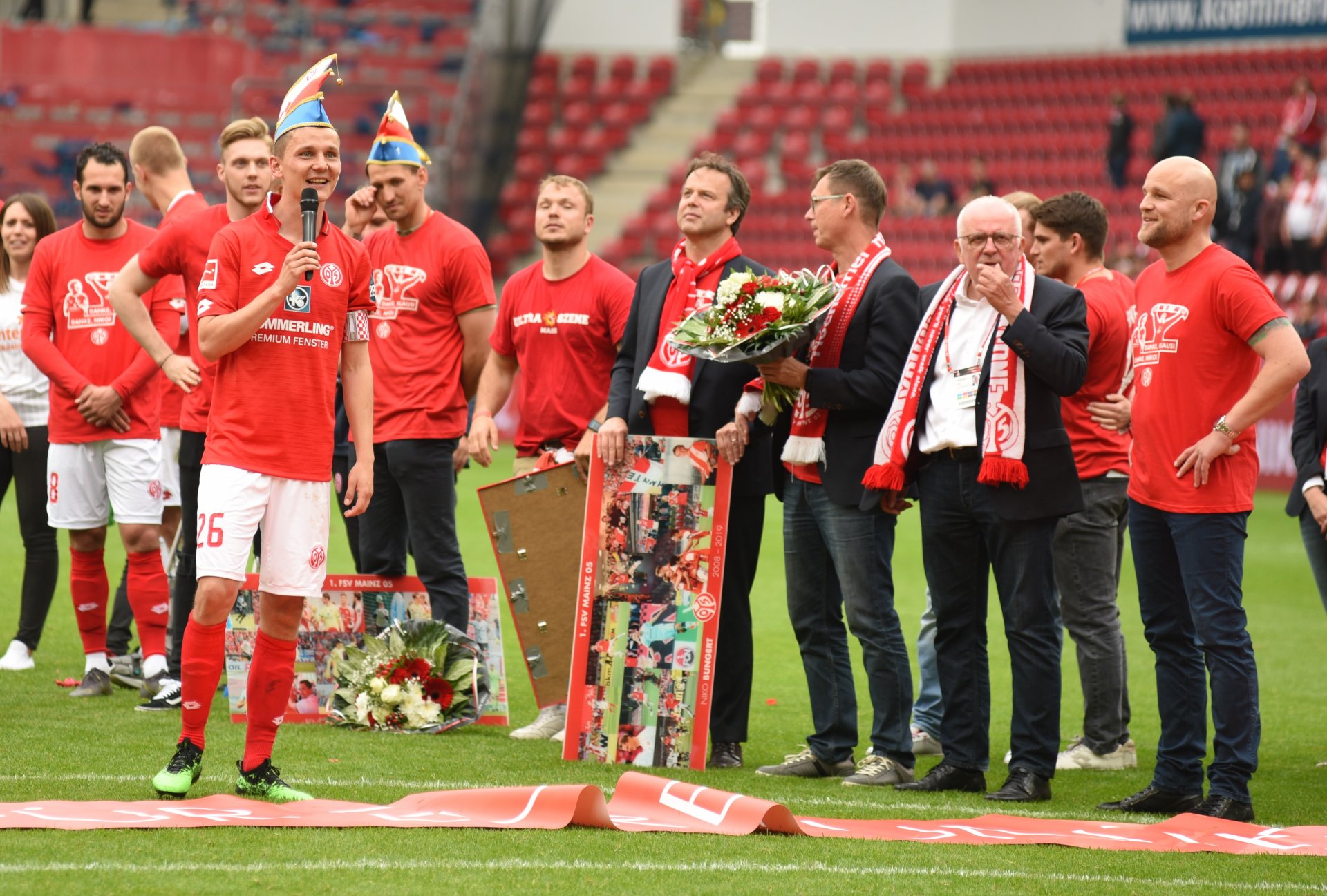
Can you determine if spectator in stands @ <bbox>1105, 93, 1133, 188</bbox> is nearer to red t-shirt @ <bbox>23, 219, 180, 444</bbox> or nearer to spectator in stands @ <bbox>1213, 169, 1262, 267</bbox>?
spectator in stands @ <bbox>1213, 169, 1262, 267</bbox>

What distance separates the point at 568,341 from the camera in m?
6.75

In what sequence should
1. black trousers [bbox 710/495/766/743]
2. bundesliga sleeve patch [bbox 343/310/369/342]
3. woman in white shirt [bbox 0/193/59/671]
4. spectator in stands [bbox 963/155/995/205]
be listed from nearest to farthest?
bundesliga sleeve patch [bbox 343/310/369/342], black trousers [bbox 710/495/766/743], woman in white shirt [bbox 0/193/59/671], spectator in stands [bbox 963/155/995/205]

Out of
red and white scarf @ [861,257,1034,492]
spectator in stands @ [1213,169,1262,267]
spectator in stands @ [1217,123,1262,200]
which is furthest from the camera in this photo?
spectator in stands @ [1217,123,1262,200]

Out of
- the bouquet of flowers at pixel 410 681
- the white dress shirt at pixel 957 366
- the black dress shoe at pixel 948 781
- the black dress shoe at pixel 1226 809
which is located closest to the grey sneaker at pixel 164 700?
the bouquet of flowers at pixel 410 681

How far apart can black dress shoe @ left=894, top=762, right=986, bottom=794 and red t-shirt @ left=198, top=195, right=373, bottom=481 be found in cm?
238

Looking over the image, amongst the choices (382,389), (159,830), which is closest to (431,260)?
(382,389)

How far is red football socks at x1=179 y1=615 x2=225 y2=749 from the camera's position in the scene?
496 centimetres

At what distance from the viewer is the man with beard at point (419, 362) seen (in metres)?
6.82

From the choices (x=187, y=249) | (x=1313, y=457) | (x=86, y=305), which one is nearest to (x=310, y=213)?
(x=187, y=249)

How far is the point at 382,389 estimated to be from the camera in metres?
6.89

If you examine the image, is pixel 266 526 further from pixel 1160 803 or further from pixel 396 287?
pixel 1160 803

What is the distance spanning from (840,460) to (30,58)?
823 inches

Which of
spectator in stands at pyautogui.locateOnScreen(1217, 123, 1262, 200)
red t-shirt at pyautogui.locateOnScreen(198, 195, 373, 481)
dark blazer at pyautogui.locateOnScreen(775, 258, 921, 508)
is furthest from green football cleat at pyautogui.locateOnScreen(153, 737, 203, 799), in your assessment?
spectator in stands at pyautogui.locateOnScreen(1217, 123, 1262, 200)

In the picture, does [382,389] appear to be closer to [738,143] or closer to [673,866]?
[673,866]
